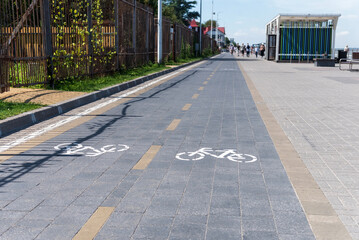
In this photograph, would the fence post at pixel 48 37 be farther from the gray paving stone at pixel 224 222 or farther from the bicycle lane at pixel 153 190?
the gray paving stone at pixel 224 222

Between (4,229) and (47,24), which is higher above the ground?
(47,24)

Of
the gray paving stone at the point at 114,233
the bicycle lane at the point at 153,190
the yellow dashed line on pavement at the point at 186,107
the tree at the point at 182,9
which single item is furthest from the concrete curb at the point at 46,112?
the tree at the point at 182,9

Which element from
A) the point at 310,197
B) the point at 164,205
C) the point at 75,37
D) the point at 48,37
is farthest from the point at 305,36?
the point at 164,205

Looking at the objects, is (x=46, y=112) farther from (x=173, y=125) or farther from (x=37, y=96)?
(x=173, y=125)

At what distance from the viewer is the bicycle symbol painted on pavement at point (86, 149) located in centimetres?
582

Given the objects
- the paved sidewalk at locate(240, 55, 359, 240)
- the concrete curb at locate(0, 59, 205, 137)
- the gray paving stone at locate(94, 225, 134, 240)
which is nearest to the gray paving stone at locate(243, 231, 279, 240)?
the paved sidewalk at locate(240, 55, 359, 240)

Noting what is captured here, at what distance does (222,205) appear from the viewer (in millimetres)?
3916

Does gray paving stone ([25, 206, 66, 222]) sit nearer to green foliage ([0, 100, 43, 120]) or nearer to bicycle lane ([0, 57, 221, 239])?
bicycle lane ([0, 57, 221, 239])

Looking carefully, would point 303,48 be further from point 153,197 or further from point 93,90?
point 153,197

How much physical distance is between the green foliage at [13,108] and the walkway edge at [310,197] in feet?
15.4

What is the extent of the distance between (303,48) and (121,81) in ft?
96.8

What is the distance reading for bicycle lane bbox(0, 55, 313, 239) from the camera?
3.42 m

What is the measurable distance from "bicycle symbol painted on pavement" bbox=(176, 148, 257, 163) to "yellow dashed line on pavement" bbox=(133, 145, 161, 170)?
35cm

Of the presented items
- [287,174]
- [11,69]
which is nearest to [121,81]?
[11,69]
